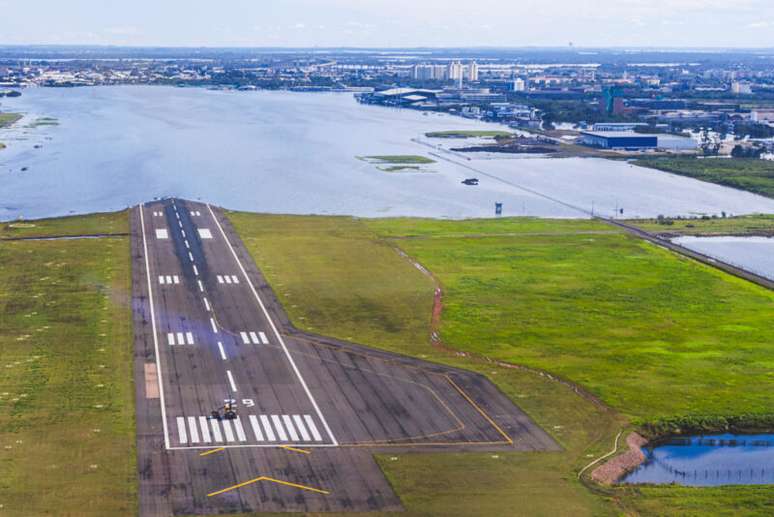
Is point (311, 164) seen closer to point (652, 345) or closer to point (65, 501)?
point (652, 345)

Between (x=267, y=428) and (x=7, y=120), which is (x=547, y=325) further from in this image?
(x=7, y=120)

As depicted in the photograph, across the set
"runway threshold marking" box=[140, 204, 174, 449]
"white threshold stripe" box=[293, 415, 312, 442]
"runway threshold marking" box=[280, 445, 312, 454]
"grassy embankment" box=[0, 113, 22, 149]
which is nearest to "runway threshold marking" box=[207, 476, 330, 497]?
"runway threshold marking" box=[280, 445, 312, 454]

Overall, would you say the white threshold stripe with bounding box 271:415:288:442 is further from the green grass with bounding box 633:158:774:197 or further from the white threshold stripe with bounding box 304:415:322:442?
the green grass with bounding box 633:158:774:197

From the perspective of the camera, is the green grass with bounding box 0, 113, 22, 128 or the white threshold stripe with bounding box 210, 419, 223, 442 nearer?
the white threshold stripe with bounding box 210, 419, 223, 442

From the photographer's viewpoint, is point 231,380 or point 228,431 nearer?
point 228,431

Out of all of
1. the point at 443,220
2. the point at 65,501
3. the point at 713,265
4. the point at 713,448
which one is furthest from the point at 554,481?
Result: the point at 443,220

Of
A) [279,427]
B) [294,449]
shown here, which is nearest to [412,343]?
[279,427]
